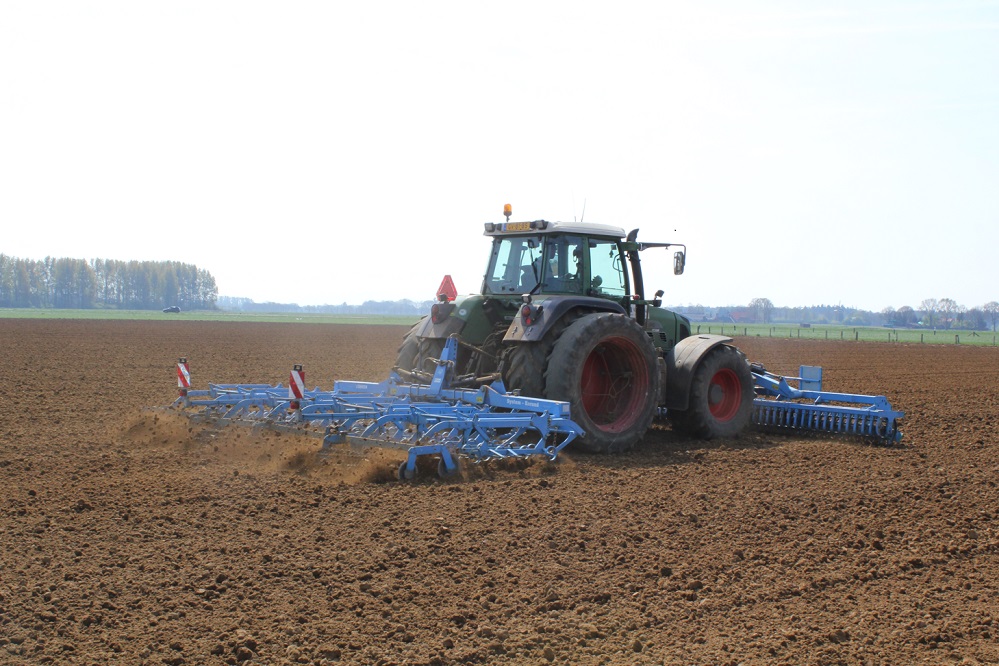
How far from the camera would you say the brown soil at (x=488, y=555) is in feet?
13.5

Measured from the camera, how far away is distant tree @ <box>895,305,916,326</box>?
106 meters

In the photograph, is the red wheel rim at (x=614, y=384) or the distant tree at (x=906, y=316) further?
the distant tree at (x=906, y=316)

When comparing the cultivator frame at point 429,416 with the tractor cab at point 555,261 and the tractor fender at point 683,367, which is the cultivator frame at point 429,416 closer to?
the tractor cab at point 555,261

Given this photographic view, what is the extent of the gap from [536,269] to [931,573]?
16.6 feet

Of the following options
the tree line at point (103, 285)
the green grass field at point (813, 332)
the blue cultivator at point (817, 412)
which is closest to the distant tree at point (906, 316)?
the green grass field at point (813, 332)

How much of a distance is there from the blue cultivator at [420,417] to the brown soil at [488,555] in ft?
0.58

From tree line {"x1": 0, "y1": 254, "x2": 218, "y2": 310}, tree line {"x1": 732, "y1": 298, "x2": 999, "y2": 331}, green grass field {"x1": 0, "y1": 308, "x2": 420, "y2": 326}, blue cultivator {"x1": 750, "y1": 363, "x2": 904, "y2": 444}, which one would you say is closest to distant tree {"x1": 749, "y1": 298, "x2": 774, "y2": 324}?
tree line {"x1": 732, "y1": 298, "x2": 999, "y2": 331}

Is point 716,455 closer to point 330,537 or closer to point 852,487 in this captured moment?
point 852,487

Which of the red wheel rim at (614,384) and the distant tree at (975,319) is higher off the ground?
the distant tree at (975,319)

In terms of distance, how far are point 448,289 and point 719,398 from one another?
306 cm

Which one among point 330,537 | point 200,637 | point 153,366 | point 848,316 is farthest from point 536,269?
point 848,316

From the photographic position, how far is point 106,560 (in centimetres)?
500

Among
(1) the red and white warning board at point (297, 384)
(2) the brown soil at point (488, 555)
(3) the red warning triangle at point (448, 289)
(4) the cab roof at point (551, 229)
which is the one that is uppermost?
(4) the cab roof at point (551, 229)

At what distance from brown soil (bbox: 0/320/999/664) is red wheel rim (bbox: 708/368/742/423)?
0.91m
